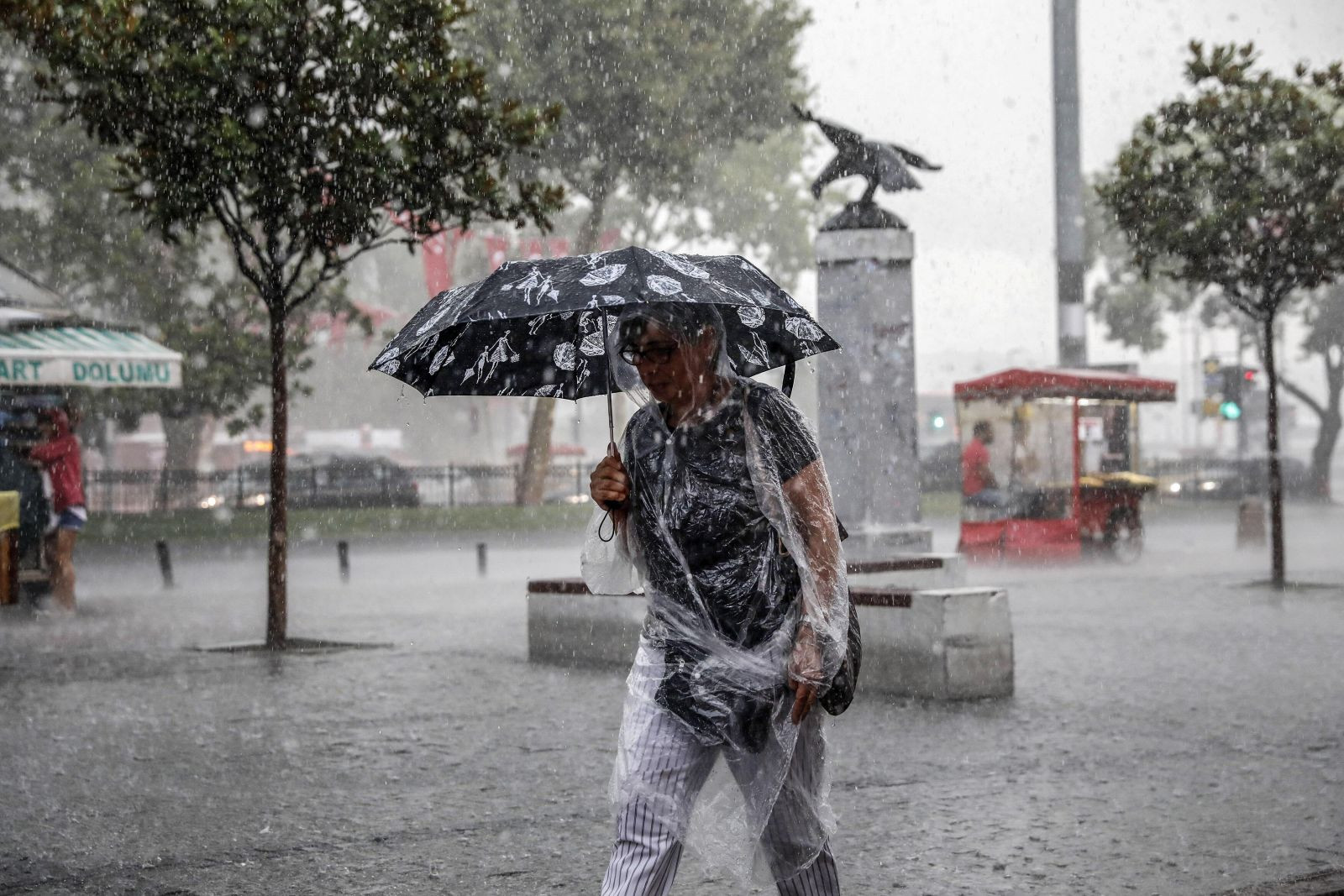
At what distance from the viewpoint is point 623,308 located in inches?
161

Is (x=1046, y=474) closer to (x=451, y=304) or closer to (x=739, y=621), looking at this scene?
(x=451, y=304)

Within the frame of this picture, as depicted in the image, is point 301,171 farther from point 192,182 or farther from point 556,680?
point 556,680

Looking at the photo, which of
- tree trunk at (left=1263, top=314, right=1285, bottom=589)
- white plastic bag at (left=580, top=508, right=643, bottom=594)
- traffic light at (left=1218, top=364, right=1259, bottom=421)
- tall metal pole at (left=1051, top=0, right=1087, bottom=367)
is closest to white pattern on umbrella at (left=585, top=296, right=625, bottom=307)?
white plastic bag at (left=580, top=508, right=643, bottom=594)

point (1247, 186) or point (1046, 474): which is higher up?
point (1247, 186)

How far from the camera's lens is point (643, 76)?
29.7m

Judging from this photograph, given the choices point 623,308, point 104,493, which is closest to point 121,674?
point 623,308

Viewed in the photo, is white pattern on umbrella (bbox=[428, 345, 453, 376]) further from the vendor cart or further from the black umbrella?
the vendor cart

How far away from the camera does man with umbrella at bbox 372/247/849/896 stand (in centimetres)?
365

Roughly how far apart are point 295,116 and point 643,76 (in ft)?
62.2

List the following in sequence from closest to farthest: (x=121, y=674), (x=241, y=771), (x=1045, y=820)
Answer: (x=1045, y=820) < (x=241, y=771) < (x=121, y=674)

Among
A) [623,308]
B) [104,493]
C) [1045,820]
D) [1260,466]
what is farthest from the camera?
[1260,466]

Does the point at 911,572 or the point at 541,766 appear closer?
the point at 541,766

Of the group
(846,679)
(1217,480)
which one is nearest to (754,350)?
(846,679)

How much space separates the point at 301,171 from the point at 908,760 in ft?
20.9
